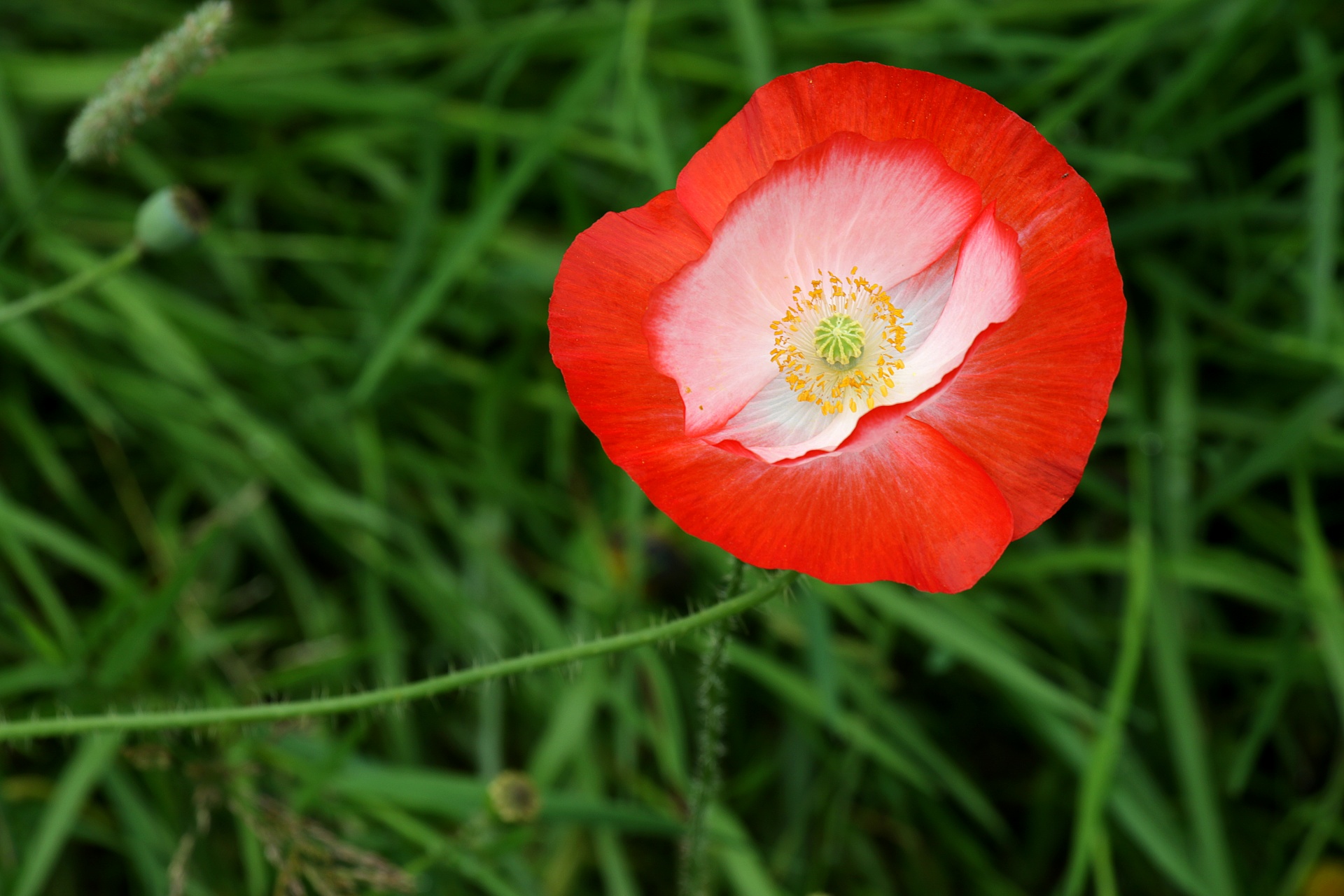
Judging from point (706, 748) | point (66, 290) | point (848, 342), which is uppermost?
point (66, 290)

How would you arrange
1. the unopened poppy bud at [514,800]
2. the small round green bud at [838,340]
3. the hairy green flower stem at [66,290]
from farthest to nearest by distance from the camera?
the unopened poppy bud at [514,800], the hairy green flower stem at [66,290], the small round green bud at [838,340]

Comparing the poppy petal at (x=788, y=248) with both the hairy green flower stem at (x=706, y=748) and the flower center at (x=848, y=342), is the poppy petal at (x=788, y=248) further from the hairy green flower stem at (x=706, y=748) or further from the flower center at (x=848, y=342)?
the hairy green flower stem at (x=706, y=748)

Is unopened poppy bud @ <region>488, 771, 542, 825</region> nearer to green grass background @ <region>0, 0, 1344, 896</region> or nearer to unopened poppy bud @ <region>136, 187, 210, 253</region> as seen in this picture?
green grass background @ <region>0, 0, 1344, 896</region>

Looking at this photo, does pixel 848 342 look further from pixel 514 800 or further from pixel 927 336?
pixel 514 800

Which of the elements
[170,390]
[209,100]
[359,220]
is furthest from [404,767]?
[209,100]

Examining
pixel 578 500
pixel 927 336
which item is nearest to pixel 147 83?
pixel 927 336

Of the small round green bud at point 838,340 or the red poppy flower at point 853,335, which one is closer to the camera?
the red poppy flower at point 853,335

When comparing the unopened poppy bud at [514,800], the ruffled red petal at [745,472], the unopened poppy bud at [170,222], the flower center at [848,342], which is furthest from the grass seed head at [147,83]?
the unopened poppy bud at [514,800]

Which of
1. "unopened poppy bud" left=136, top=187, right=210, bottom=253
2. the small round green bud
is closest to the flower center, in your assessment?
the small round green bud
